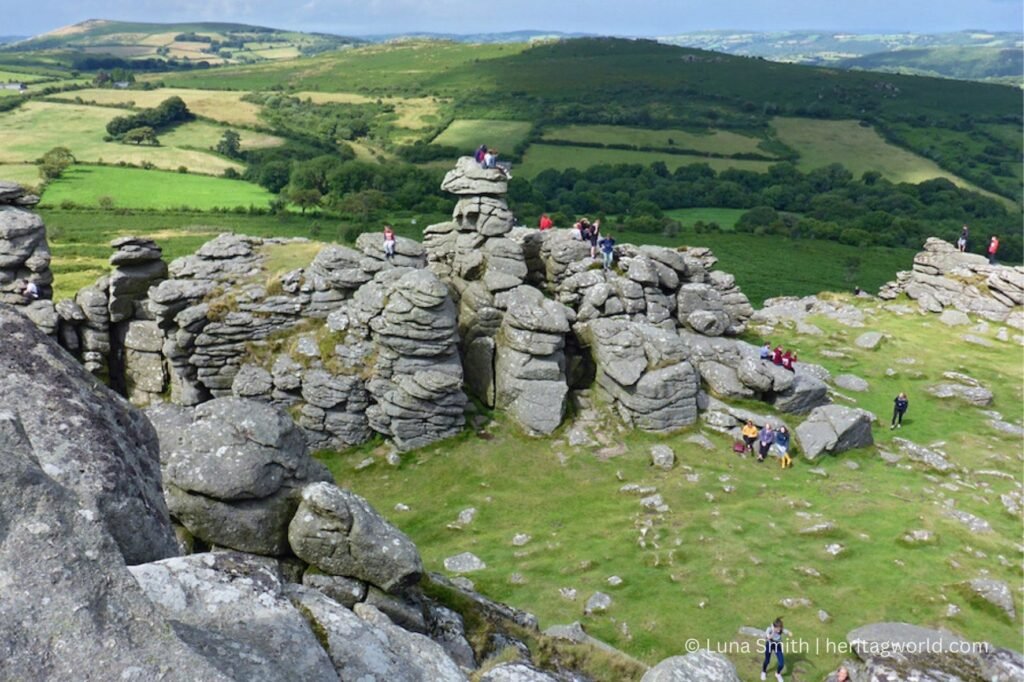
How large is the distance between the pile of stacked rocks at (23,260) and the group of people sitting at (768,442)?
→ 131 feet

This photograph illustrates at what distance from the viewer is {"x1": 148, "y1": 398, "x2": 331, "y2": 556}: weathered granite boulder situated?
1559 cm

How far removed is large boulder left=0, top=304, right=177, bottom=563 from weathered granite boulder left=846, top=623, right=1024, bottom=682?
19621mm

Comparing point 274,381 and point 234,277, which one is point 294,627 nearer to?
point 274,381

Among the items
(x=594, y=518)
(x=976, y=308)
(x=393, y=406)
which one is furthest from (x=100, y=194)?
(x=976, y=308)

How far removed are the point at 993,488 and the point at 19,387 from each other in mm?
38971

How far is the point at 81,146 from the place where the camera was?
161125 mm

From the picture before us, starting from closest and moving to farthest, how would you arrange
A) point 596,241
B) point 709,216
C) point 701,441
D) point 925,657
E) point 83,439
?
1. point 83,439
2. point 925,657
3. point 701,441
4. point 596,241
5. point 709,216

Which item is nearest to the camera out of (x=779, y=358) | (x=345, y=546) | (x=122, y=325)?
(x=345, y=546)

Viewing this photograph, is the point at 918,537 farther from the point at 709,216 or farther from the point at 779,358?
the point at 709,216

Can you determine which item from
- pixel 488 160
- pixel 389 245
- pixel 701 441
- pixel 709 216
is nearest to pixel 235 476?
pixel 701 441

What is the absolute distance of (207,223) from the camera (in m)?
111

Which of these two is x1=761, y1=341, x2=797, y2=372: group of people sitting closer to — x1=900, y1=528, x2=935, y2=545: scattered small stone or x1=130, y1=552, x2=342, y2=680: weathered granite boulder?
x1=900, y1=528, x2=935, y2=545: scattered small stone

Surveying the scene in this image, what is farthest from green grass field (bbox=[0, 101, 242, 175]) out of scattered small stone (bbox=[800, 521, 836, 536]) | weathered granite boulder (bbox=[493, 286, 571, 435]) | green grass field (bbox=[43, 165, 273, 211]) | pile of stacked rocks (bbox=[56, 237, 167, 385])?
scattered small stone (bbox=[800, 521, 836, 536])

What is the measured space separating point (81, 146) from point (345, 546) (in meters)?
182
